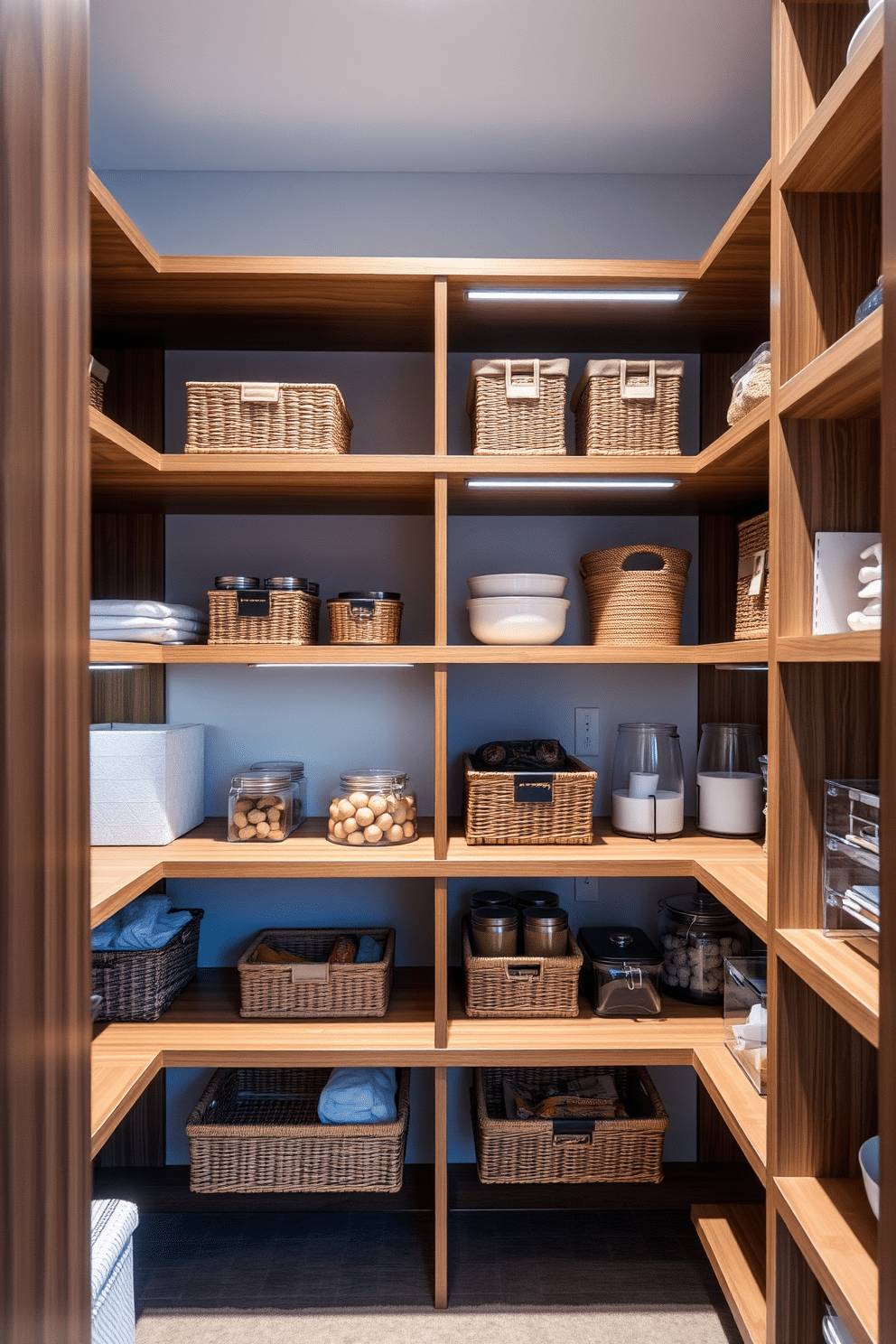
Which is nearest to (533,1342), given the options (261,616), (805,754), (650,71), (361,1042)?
(361,1042)

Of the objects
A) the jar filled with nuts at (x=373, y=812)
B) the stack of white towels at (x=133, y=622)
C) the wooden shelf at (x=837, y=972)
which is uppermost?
the stack of white towels at (x=133, y=622)

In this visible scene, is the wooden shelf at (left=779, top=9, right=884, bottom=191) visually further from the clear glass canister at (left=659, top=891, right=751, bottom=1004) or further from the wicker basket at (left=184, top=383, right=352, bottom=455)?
the clear glass canister at (left=659, top=891, right=751, bottom=1004)

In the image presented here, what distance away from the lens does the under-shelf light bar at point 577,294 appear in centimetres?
181

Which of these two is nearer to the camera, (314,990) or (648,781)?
(314,990)

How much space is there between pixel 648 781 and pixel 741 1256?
0.96 m

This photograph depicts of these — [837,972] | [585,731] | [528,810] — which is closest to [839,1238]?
[837,972]

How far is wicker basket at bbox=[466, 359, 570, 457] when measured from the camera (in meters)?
1.84

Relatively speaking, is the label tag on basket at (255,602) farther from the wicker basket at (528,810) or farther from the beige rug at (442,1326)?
the beige rug at (442,1326)

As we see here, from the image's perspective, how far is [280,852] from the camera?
1880 millimetres

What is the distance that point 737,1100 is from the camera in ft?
5.07

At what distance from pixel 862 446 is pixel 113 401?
5.97 ft

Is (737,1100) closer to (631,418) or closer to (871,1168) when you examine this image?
(871,1168)

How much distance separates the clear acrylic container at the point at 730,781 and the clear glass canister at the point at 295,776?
1.01m

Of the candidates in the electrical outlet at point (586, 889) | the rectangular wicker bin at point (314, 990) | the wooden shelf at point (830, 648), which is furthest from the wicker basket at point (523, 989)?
the wooden shelf at point (830, 648)
